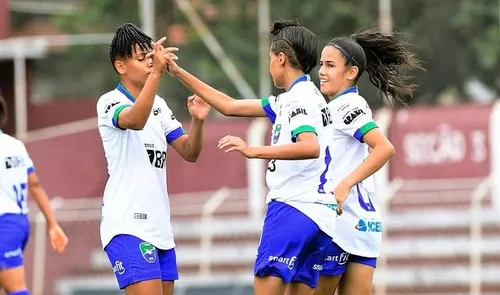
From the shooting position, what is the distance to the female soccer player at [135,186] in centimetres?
738

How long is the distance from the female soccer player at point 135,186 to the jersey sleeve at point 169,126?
0.11 m

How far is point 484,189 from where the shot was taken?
15711 millimetres

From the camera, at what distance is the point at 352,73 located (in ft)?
26.7

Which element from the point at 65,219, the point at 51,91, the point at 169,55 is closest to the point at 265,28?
the point at 65,219

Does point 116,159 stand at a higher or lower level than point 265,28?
lower

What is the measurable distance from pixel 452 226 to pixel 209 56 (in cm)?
599

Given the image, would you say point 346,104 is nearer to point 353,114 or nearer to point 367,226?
point 353,114

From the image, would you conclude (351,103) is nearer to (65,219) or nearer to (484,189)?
(484,189)

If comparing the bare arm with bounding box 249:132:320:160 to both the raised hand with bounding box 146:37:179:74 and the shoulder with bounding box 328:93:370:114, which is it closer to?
the raised hand with bounding box 146:37:179:74

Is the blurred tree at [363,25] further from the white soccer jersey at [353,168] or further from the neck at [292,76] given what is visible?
the neck at [292,76]

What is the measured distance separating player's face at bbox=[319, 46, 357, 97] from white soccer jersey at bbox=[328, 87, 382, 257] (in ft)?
0.18

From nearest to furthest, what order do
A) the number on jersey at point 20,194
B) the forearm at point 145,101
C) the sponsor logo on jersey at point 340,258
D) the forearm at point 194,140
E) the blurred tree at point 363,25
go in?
the forearm at point 145,101 < the forearm at point 194,140 < the sponsor logo on jersey at point 340,258 < the number on jersey at point 20,194 < the blurred tree at point 363,25

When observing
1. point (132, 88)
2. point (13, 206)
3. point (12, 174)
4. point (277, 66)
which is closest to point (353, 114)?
point (277, 66)

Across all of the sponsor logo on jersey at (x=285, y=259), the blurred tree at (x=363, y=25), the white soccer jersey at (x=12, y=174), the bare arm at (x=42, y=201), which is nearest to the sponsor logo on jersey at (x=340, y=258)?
the sponsor logo on jersey at (x=285, y=259)
